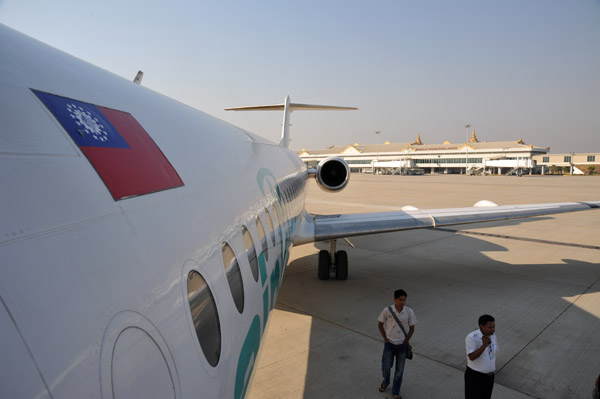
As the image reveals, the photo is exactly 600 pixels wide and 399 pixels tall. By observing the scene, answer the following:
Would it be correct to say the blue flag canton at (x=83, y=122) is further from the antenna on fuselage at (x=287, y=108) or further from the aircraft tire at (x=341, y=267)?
the antenna on fuselage at (x=287, y=108)

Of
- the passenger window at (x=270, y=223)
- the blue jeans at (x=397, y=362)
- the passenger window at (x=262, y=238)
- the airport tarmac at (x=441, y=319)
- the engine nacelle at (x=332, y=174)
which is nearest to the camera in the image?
the passenger window at (x=262, y=238)

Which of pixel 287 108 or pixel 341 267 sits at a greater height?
pixel 287 108

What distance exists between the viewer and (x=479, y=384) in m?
4.20

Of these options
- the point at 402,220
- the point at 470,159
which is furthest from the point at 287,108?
the point at 470,159

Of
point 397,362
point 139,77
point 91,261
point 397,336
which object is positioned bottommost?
point 397,362

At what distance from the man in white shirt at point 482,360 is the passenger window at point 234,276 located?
2.79 metres

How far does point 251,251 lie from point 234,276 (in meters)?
0.68

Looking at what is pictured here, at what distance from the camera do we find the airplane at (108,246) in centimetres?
107

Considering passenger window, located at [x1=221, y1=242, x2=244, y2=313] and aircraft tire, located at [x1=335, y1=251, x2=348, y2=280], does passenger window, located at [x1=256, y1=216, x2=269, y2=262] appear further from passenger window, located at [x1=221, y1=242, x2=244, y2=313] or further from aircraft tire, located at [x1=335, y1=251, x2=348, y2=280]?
aircraft tire, located at [x1=335, y1=251, x2=348, y2=280]

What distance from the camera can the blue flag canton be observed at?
1555 millimetres

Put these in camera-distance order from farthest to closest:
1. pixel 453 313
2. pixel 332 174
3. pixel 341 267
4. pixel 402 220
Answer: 1. pixel 332 174
2. pixel 341 267
3. pixel 402 220
4. pixel 453 313

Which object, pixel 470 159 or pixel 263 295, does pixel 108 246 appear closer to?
pixel 263 295

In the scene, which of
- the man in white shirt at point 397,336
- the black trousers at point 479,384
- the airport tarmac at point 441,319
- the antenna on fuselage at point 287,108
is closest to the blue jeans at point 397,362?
the man in white shirt at point 397,336

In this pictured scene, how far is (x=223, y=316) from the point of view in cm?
233
